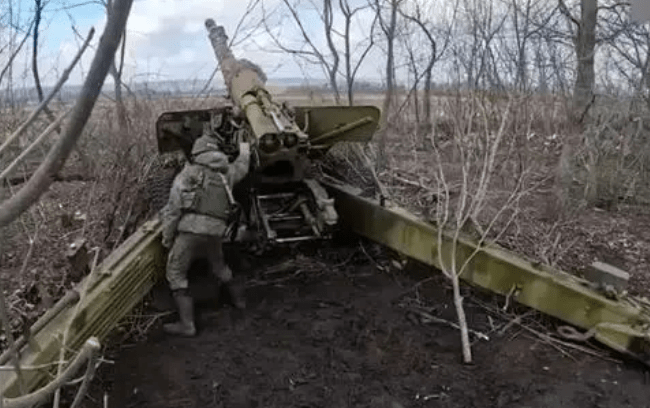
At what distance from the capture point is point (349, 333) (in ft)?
15.9

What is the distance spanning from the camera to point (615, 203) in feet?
26.0

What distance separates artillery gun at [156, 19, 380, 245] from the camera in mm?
5621

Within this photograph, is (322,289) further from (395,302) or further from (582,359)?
(582,359)

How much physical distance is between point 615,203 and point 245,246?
164 inches

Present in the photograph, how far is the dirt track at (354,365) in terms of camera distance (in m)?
3.97

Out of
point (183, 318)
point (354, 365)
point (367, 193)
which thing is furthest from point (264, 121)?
point (354, 365)

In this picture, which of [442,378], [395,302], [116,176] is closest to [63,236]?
[116,176]

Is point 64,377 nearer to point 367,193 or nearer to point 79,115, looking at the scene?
point 79,115

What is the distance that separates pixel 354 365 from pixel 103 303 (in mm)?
1544

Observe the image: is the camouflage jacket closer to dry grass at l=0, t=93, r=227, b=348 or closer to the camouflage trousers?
the camouflage trousers

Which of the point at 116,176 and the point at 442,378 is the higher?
the point at 116,176

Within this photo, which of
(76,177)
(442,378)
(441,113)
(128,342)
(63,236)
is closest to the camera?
(442,378)

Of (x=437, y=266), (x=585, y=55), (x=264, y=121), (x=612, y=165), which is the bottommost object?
(x=437, y=266)

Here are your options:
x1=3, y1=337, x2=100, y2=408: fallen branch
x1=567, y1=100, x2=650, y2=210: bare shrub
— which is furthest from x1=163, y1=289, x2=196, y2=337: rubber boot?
x1=567, y1=100, x2=650, y2=210: bare shrub
